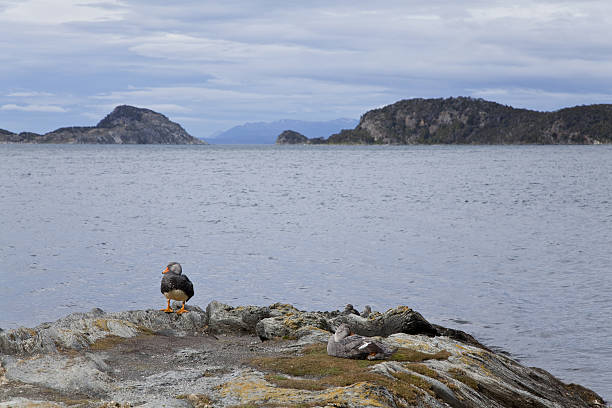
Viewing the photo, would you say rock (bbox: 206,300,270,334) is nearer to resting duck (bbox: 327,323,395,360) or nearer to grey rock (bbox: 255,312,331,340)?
grey rock (bbox: 255,312,331,340)

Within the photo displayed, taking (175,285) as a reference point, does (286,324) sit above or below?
below

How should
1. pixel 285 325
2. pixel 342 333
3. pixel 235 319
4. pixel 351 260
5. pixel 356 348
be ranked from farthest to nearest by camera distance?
pixel 351 260 → pixel 235 319 → pixel 285 325 → pixel 342 333 → pixel 356 348

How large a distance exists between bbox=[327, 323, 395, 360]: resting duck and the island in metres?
0.22

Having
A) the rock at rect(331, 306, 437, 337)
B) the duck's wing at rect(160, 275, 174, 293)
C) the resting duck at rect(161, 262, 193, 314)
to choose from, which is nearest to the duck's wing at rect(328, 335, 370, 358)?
the rock at rect(331, 306, 437, 337)

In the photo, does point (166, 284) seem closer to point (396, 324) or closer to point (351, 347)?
point (396, 324)

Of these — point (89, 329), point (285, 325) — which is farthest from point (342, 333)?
point (89, 329)

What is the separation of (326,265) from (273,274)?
3.31 metres

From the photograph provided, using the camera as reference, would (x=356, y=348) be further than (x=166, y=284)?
No

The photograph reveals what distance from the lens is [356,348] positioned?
525 inches

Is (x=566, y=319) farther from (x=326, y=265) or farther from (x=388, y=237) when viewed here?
(x=388, y=237)

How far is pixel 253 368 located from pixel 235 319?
5572 mm

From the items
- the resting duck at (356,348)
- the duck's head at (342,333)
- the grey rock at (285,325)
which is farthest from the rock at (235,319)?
the resting duck at (356,348)

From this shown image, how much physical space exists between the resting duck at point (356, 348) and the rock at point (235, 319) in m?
5.48

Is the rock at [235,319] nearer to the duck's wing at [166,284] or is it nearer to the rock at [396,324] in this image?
the duck's wing at [166,284]
